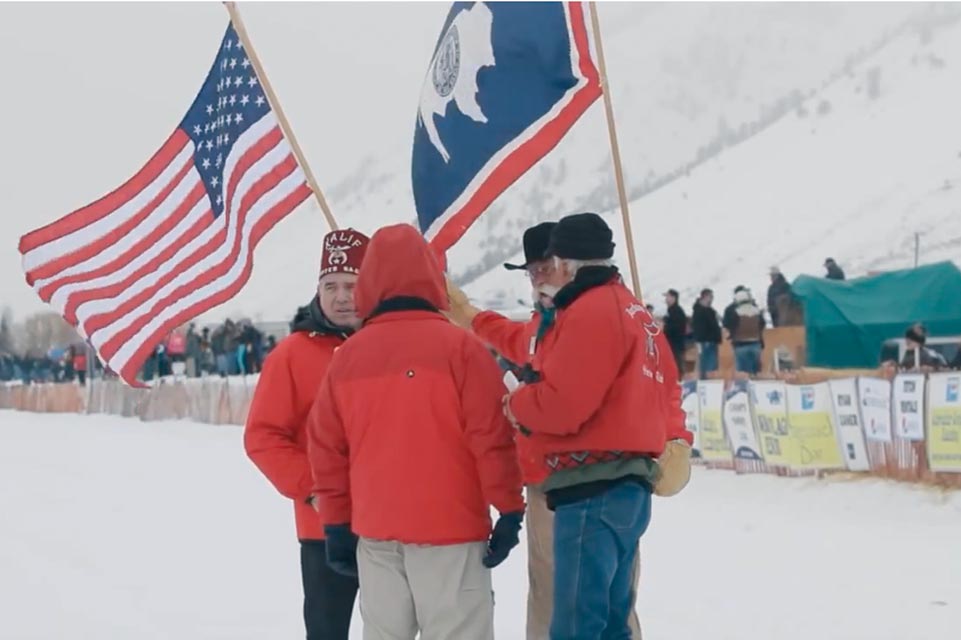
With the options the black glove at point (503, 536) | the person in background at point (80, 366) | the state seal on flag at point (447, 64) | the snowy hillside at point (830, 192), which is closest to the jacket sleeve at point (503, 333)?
the state seal on flag at point (447, 64)

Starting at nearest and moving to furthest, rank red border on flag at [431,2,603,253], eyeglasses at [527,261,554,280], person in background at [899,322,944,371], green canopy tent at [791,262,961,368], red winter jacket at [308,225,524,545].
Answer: red winter jacket at [308,225,524,545], eyeglasses at [527,261,554,280], red border on flag at [431,2,603,253], person in background at [899,322,944,371], green canopy tent at [791,262,961,368]

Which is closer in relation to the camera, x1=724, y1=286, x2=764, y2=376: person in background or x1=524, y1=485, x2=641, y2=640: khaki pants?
x1=524, y1=485, x2=641, y2=640: khaki pants

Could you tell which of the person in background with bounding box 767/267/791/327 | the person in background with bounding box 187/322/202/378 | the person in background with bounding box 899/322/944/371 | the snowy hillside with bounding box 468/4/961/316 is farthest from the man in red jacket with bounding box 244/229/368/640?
the snowy hillside with bounding box 468/4/961/316

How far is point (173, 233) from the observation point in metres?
6.33

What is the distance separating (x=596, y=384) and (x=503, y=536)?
0.56 meters

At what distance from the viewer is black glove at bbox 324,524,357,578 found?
410 cm

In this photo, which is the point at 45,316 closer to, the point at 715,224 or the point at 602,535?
the point at 715,224

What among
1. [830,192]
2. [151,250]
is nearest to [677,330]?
[151,250]

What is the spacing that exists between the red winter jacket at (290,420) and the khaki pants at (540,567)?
887mm

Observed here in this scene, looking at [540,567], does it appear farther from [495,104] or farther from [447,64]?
[447,64]

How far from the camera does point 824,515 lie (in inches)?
420

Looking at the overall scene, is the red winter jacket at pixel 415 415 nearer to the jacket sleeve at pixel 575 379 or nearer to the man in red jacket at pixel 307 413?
the jacket sleeve at pixel 575 379

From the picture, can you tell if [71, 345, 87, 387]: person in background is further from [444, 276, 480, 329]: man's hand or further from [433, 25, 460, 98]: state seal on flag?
[444, 276, 480, 329]: man's hand

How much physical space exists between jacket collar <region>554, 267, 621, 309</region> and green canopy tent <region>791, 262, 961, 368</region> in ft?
45.1
